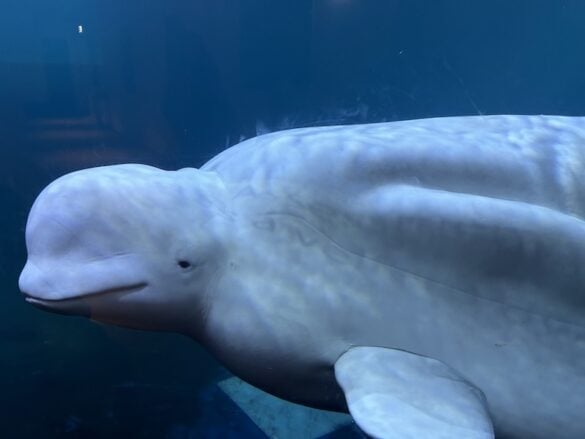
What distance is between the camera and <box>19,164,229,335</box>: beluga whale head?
5.91 ft

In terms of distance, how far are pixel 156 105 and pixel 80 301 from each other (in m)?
2.06

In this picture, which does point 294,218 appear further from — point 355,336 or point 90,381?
point 90,381

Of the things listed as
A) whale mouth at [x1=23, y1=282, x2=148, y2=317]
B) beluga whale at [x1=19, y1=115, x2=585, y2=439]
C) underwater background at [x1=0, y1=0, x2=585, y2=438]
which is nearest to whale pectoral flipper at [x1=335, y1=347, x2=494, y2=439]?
beluga whale at [x1=19, y1=115, x2=585, y2=439]

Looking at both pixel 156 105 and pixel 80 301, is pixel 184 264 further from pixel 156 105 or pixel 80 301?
pixel 156 105

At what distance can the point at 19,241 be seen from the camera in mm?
3381

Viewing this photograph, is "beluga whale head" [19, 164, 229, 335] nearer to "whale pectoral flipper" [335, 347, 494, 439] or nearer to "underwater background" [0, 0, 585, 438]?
"whale pectoral flipper" [335, 347, 494, 439]

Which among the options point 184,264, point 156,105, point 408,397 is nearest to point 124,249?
point 184,264

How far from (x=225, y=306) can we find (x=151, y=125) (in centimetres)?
199

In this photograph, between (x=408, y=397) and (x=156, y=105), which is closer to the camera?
(x=408, y=397)

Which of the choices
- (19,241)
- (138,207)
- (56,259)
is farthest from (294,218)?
(19,241)

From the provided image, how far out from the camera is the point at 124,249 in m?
1.84

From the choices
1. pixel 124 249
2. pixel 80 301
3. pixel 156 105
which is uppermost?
pixel 156 105

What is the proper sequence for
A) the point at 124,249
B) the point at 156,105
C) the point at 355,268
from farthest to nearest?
the point at 156,105 < the point at 355,268 < the point at 124,249

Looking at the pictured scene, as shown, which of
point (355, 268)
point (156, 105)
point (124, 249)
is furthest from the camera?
point (156, 105)
